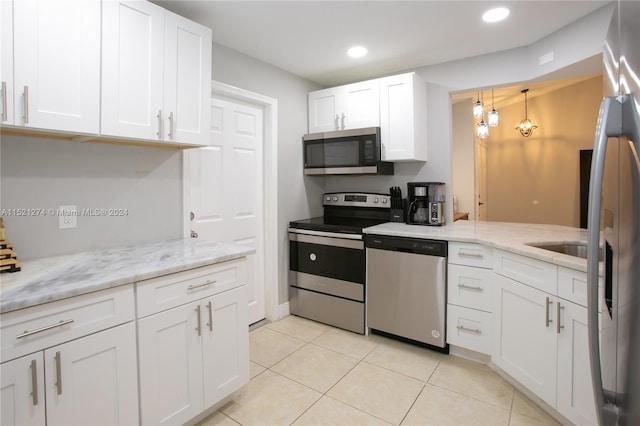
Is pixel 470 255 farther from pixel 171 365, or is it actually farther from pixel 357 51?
pixel 171 365

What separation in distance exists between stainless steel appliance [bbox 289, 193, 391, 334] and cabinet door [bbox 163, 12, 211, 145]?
1392 millimetres

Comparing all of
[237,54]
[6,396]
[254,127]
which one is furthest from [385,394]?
[237,54]

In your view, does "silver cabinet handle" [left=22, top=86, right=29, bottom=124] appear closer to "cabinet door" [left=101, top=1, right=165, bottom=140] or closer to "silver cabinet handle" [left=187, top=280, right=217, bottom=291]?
"cabinet door" [left=101, top=1, right=165, bottom=140]

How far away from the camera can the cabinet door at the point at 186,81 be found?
6.28 feet

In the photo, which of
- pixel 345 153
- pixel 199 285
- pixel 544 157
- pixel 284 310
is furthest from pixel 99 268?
pixel 544 157

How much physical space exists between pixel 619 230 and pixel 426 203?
232cm

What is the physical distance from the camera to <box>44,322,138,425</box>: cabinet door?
1234 millimetres

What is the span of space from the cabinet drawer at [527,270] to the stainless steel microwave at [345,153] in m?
1.31

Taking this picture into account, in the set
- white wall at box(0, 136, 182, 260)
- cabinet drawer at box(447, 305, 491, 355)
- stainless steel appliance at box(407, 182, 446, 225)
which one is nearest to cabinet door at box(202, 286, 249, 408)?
white wall at box(0, 136, 182, 260)

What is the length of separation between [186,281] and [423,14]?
2253 mm

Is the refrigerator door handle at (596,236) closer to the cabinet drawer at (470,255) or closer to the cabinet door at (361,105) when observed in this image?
the cabinet drawer at (470,255)

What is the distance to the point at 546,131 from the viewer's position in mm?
5176

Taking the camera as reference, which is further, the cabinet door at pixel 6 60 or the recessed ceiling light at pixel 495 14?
the recessed ceiling light at pixel 495 14

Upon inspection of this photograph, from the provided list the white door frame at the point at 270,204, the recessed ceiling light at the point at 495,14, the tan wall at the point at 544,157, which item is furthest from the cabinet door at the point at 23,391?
the tan wall at the point at 544,157
